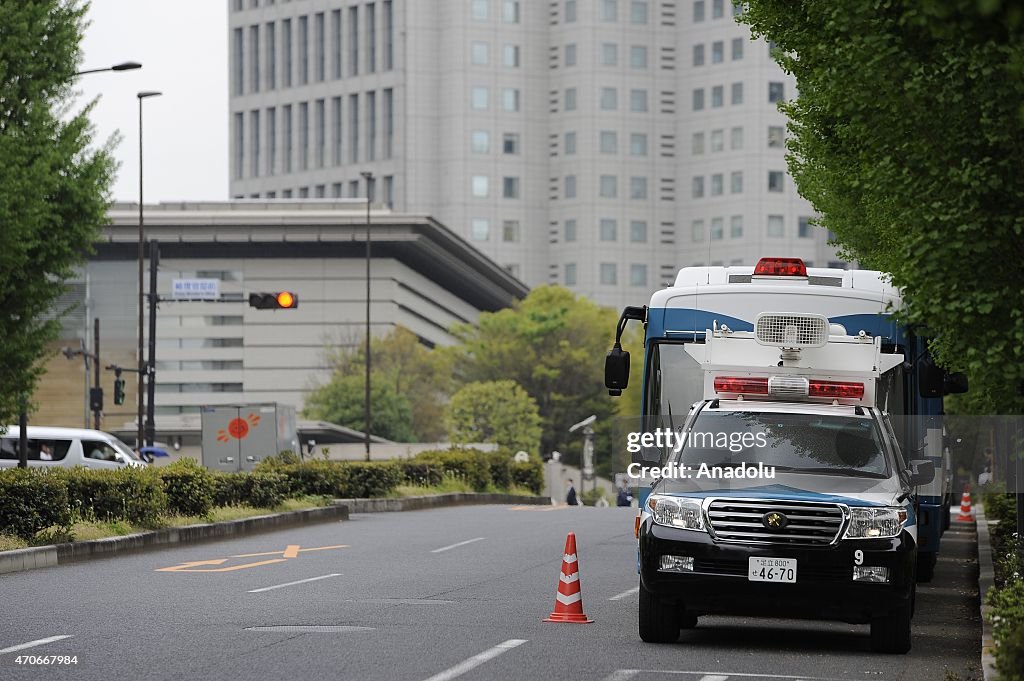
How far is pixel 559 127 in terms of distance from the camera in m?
144

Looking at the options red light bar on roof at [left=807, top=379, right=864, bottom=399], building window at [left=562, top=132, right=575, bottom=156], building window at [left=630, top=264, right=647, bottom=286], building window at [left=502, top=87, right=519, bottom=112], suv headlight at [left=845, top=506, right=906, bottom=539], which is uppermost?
building window at [left=502, top=87, right=519, bottom=112]

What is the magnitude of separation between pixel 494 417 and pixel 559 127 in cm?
5667

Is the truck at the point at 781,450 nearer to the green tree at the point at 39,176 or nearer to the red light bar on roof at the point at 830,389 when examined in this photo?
the red light bar on roof at the point at 830,389

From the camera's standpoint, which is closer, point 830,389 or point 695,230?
point 830,389

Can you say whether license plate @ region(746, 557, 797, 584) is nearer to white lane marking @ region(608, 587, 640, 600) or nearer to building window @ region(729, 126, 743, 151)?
white lane marking @ region(608, 587, 640, 600)

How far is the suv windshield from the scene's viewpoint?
13.3 m

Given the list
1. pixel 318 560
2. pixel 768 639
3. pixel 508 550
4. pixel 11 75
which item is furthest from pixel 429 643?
pixel 11 75

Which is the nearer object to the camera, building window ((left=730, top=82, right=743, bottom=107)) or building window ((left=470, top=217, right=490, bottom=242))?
building window ((left=730, top=82, right=743, bottom=107))

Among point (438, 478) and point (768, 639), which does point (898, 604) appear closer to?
point (768, 639)

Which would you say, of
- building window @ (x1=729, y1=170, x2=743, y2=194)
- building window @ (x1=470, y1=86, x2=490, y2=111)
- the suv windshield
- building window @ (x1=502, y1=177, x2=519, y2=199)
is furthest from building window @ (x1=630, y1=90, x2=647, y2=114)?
the suv windshield

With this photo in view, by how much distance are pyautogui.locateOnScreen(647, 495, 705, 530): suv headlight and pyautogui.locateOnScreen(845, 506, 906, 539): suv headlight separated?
3.64 feet

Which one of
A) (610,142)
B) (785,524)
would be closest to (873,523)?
(785,524)

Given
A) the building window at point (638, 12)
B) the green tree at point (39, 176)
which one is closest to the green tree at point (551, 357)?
the building window at point (638, 12)

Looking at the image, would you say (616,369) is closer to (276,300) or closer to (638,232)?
(276,300)
